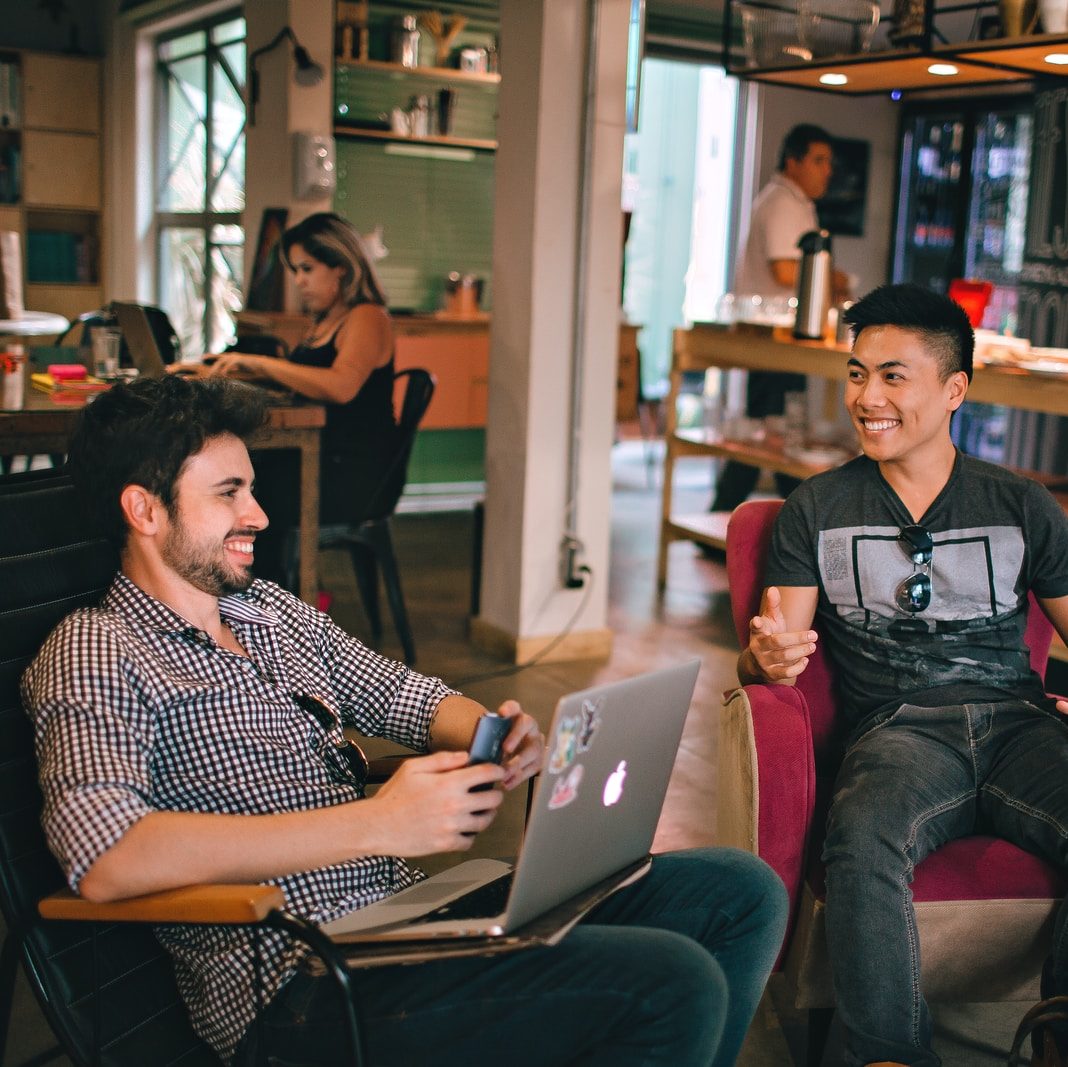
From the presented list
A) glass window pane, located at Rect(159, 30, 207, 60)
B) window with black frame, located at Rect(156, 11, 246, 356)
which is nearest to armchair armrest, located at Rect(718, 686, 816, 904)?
window with black frame, located at Rect(156, 11, 246, 356)

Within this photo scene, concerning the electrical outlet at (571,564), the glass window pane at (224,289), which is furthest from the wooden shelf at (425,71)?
the electrical outlet at (571,564)

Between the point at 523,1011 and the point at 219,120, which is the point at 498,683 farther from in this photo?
the point at 219,120

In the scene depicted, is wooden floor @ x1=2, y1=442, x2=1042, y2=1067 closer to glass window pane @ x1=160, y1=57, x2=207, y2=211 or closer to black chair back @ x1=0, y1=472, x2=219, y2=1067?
black chair back @ x1=0, y1=472, x2=219, y2=1067

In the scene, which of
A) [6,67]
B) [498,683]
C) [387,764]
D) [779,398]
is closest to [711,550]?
[779,398]

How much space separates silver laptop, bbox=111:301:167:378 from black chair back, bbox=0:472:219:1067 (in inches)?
83.0

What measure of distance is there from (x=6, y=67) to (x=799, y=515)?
7105 mm

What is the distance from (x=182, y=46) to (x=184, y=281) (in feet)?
4.45

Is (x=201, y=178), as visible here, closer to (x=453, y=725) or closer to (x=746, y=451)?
(x=746, y=451)

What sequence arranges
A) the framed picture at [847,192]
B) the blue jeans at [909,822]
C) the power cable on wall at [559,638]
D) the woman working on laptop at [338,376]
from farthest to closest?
1. the framed picture at [847,192]
2. the power cable on wall at [559,638]
3. the woman working on laptop at [338,376]
4. the blue jeans at [909,822]

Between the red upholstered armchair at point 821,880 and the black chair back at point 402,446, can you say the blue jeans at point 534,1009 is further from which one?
the black chair back at point 402,446

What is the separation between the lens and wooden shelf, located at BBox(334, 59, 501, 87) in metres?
6.47

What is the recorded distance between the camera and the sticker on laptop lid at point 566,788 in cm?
136

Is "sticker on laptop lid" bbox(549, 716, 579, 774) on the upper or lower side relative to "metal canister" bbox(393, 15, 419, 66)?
lower

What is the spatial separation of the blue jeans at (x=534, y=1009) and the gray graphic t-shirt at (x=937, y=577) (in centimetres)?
88
